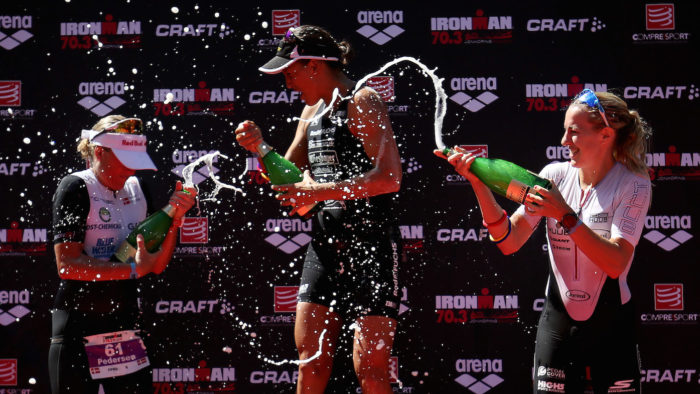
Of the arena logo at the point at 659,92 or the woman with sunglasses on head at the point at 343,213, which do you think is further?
the arena logo at the point at 659,92

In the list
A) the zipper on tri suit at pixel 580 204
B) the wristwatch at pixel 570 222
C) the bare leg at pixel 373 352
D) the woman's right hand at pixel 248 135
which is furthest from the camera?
the woman's right hand at pixel 248 135

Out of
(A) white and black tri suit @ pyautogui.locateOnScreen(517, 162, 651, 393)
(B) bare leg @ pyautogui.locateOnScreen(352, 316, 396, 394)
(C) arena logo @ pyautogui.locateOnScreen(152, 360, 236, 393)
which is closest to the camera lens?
(A) white and black tri suit @ pyautogui.locateOnScreen(517, 162, 651, 393)

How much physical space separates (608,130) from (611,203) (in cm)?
28

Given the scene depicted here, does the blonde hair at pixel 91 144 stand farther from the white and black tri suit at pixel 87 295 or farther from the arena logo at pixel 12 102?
the arena logo at pixel 12 102

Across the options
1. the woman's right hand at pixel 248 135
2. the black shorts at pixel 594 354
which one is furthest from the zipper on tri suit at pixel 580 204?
the woman's right hand at pixel 248 135

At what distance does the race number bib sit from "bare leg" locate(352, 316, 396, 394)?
100 cm

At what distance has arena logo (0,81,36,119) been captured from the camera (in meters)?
4.61

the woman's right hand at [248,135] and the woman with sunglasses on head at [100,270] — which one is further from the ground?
the woman's right hand at [248,135]

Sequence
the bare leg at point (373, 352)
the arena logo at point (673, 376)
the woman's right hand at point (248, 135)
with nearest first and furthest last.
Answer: the bare leg at point (373, 352) < the woman's right hand at point (248, 135) < the arena logo at point (673, 376)

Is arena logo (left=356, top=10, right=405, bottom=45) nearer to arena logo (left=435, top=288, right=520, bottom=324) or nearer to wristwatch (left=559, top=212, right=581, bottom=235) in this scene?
arena logo (left=435, top=288, right=520, bottom=324)

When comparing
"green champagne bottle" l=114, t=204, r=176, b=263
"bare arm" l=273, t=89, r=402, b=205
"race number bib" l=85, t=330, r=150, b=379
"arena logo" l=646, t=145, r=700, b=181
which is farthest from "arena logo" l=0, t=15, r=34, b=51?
"arena logo" l=646, t=145, r=700, b=181

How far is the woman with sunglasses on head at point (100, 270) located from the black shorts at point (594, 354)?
5.84ft

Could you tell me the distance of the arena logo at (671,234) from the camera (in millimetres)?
4477

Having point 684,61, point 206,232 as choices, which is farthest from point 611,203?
point 206,232
